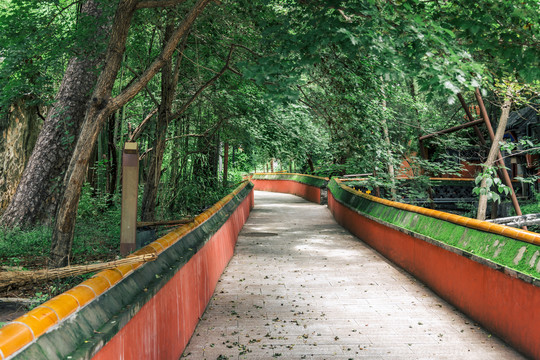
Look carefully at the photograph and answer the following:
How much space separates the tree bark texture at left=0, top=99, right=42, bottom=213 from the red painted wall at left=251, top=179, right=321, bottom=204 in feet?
53.2

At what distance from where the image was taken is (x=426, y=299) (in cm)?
776

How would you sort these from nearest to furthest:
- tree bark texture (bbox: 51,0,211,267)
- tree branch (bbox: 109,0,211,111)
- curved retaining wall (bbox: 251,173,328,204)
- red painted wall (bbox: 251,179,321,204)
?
1. tree bark texture (bbox: 51,0,211,267)
2. tree branch (bbox: 109,0,211,111)
3. curved retaining wall (bbox: 251,173,328,204)
4. red painted wall (bbox: 251,179,321,204)

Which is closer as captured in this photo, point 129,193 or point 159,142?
point 129,193

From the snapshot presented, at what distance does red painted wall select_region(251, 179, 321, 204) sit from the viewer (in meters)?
27.6

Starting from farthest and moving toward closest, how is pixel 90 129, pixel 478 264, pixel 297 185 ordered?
pixel 297 185 < pixel 478 264 < pixel 90 129

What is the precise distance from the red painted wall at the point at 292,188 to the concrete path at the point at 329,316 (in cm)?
1586

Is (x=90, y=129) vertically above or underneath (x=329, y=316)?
above

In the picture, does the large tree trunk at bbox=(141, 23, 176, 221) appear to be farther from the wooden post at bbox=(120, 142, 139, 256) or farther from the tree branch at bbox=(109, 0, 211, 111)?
the wooden post at bbox=(120, 142, 139, 256)

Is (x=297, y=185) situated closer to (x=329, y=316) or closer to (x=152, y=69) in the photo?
(x=329, y=316)

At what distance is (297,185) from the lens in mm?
33562

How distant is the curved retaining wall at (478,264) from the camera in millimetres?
5363

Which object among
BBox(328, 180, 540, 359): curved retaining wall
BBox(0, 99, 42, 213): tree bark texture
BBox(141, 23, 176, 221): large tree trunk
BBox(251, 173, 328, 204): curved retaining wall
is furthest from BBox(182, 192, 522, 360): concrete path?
BBox(251, 173, 328, 204): curved retaining wall

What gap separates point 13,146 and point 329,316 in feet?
33.0

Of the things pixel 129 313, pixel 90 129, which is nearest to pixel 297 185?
pixel 90 129
